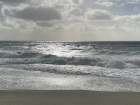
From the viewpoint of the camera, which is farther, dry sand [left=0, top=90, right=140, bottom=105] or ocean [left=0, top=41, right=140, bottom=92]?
ocean [left=0, top=41, right=140, bottom=92]

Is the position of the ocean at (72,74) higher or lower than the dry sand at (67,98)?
lower

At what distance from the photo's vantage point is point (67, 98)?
181 inches

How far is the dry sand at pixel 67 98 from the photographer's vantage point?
4129mm

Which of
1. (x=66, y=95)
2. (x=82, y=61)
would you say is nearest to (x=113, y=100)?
(x=66, y=95)

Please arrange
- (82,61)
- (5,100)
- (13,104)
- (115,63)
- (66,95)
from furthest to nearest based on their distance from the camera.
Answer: (82,61) → (115,63) → (66,95) → (5,100) → (13,104)

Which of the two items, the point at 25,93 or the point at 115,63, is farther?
the point at 115,63

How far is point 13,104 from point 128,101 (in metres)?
3.14

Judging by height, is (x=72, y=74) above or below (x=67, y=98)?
below

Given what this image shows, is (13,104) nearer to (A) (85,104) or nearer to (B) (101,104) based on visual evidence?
(A) (85,104)

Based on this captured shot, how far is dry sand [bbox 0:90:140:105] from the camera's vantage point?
163 inches

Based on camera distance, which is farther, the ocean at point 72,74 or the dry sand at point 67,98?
the ocean at point 72,74

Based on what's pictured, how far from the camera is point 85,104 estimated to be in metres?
4.02

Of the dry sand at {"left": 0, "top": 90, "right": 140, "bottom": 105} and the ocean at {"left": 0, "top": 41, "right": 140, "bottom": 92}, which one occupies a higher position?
the dry sand at {"left": 0, "top": 90, "right": 140, "bottom": 105}

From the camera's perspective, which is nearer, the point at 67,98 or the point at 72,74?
the point at 67,98
